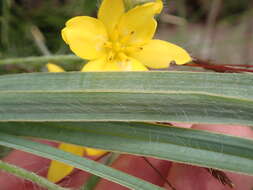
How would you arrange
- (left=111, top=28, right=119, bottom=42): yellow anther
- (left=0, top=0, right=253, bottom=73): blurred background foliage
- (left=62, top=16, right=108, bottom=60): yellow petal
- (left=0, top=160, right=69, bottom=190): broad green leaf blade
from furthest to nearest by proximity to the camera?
(left=0, top=0, right=253, bottom=73): blurred background foliage, (left=111, top=28, right=119, bottom=42): yellow anther, (left=62, top=16, right=108, bottom=60): yellow petal, (left=0, top=160, right=69, bottom=190): broad green leaf blade

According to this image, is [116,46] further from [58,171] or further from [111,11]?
[58,171]

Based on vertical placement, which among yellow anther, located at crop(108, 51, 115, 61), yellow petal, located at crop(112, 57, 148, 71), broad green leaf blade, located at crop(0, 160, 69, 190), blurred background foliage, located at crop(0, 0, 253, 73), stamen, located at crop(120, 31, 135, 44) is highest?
stamen, located at crop(120, 31, 135, 44)

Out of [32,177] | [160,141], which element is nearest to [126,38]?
[160,141]

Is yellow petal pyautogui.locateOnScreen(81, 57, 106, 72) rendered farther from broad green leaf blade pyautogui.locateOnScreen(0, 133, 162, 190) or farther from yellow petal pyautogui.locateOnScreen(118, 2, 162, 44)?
broad green leaf blade pyautogui.locateOnScreen(0, 133, 162, 190)

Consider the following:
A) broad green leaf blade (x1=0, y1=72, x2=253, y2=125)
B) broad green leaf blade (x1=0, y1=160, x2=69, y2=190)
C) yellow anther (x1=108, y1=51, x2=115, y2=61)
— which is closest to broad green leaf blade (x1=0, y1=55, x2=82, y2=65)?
yellow anther (x1=108, y1=51, x2=115, y2=61)

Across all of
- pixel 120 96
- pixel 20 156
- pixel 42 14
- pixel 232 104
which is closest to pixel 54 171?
pixel 20 156

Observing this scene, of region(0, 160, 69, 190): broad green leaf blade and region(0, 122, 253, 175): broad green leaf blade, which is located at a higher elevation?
region(0, 122, 253, 175): broad green leaf blade
